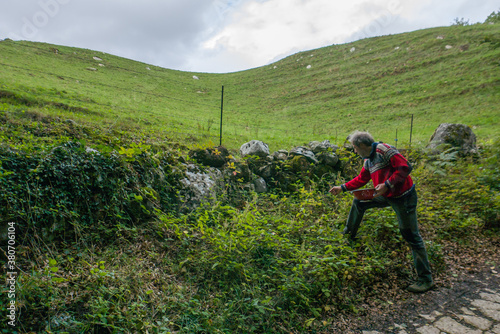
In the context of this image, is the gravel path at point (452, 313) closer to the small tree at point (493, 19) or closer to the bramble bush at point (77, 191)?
the bramble bush at point (77, 191)

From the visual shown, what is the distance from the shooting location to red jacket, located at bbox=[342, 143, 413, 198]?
3.94 m

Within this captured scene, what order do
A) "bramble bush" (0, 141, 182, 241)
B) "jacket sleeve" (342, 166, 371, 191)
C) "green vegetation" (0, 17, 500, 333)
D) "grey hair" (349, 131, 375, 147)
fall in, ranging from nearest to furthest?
1. "green vegetation" (0, 17, 500, 333)
2. "bramble bush" (0, 141, 182, 241)
3. "grey hair" (349, 131, 375, 147)
4. "jacket sleeve" (342, 166, 371, 191)

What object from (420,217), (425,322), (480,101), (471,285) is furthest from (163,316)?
(480,101)

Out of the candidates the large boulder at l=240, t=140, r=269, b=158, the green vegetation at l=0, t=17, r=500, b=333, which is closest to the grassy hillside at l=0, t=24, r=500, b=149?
the large boulder at l=240, t=140, r=269, b=158

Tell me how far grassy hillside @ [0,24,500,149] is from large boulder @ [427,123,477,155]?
14.2 feet

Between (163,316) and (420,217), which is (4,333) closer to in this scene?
(163,316)

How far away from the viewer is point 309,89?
109ft

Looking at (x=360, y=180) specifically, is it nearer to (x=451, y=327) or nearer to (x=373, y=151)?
(x=373, y=151)

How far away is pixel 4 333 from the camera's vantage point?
2584 millimetres

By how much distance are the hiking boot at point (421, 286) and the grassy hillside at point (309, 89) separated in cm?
688

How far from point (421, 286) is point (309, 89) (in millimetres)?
31244

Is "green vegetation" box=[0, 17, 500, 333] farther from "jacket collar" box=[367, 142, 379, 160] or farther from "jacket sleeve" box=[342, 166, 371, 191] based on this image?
"jacket collar" box=[367, 142, 379, 160]

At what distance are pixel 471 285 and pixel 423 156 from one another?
601 cm

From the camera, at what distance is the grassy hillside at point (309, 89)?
14.8 metres
